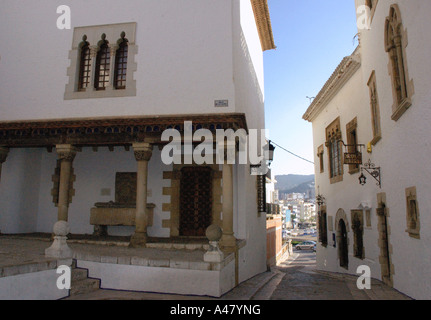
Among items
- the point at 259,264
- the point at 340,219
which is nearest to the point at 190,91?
the point at 259,264

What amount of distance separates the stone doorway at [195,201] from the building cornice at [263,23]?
751cm

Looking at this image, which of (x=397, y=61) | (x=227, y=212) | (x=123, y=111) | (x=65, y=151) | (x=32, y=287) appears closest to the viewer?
(x=32, y=287)

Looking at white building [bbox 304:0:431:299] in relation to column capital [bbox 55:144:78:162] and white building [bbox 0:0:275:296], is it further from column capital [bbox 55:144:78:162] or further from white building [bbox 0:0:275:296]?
column capital [bbox 55:144:78:162]

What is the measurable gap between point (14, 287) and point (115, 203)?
5.30 meters

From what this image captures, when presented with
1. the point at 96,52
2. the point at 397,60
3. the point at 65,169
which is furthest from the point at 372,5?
the point at 65,169

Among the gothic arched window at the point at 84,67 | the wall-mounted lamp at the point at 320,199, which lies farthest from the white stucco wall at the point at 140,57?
the wall-mounted lamp at the point at 320,199

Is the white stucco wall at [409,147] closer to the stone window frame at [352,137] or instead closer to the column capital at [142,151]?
the stone window frame at [352,137]

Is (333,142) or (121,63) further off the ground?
(121,63)

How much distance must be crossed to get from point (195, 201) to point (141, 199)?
2365 mm

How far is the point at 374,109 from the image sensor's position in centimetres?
944

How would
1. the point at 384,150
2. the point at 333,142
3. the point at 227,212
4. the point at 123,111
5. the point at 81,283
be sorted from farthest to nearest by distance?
the point at 333,142, the point at 123,111, the point at 384,150, the point at 227,212, the point at 81,283

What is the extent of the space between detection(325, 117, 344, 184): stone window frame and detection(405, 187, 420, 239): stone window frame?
6.13 metres

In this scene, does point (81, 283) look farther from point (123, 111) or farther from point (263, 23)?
point (263, 23)

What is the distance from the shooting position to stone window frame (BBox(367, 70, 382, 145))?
8.84 meters
